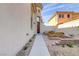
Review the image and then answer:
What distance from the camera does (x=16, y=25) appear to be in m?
2.36

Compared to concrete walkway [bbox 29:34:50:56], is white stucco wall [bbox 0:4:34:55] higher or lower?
higher

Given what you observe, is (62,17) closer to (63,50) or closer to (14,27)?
(63,50)

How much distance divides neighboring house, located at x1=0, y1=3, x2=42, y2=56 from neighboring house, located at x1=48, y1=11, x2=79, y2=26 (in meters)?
0.21

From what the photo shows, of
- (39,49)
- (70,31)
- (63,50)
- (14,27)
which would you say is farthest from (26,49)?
(70,31)

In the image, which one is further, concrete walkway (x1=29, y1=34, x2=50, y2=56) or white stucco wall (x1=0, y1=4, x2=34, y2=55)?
concrete walkway (x1=29, y1=34, x2=50, y2=56)

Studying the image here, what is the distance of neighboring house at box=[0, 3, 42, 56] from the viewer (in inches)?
88.3

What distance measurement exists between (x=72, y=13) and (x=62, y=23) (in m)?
0.22

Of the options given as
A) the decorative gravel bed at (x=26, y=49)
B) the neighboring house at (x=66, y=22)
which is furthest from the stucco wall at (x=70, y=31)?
the decorative gravel bed at (x=26, y=49)

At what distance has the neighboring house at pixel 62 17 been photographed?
2414 mm

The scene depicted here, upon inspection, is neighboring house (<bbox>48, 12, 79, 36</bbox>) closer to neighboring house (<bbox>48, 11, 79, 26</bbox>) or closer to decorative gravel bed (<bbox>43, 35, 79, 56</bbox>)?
Result: neighboring house (<bbox>48, 11, 79, 26</bbox>)

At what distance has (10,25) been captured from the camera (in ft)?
7.54

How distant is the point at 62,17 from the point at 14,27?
2.50 feet

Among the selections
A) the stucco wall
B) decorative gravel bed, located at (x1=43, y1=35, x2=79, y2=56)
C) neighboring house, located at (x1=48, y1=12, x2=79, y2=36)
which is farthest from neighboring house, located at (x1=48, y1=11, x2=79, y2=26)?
decorative gravel bed, located at (x1=43, y1=35, x2=79, y2=56)

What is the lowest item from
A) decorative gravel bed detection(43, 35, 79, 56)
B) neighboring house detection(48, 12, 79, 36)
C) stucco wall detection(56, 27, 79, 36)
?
decorative gravel bed detection(43, 35, 79, 56)
